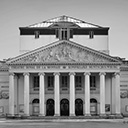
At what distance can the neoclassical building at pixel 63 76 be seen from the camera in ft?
210

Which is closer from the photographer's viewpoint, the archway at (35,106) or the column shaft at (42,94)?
the column shaft at (42,94)

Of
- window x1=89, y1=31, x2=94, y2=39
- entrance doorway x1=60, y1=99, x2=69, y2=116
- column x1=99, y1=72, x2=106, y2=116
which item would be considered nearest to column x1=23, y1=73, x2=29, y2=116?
entrance doorway x1=60, y1=99, x2=69, y2=116

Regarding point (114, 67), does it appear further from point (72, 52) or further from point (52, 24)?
point (52, 24)

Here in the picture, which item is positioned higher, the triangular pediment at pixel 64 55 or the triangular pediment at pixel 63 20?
the triangular pediment at pixel 63 20

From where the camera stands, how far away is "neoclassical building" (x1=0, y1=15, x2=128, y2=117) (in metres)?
64.1

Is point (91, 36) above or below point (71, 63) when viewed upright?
above

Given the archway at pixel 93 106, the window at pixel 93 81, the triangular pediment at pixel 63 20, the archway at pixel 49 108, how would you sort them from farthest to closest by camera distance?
the triangular pediment at pixel 63 20 < the window at pixel 93 81 < the archway at pixel 93 106 < the archway at pixel 49 108

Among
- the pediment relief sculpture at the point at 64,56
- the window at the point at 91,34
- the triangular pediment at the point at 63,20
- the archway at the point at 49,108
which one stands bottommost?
the archway at the point at 49,108

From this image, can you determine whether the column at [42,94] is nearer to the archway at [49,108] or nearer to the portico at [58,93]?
the portico at [58,93]

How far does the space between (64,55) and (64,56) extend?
0.56ft

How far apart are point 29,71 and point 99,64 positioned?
39.4 ft

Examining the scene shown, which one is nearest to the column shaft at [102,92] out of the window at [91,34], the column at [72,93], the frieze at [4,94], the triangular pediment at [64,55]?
the triangular pediment at [64,55]

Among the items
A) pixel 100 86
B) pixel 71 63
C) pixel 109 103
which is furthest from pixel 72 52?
pixel 109 103

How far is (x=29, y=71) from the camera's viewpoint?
64125 millimetres
